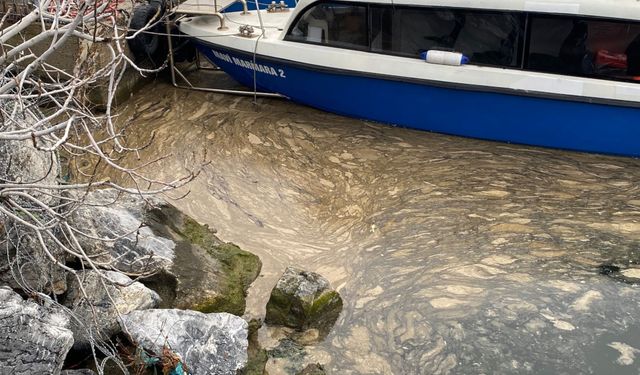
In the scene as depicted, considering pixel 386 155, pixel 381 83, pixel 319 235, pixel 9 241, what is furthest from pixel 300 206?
pixel 9 241

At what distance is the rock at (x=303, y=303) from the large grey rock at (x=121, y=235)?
2.76ft

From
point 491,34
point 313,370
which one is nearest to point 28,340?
point 313,370

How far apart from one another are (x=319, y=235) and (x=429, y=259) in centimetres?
96

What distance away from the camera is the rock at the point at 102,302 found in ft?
13.8

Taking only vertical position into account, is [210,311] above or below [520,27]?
below

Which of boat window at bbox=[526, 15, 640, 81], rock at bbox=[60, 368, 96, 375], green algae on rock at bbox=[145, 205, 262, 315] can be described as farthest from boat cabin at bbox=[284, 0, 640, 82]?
rock at bbox=[60, 368, 96, 375]

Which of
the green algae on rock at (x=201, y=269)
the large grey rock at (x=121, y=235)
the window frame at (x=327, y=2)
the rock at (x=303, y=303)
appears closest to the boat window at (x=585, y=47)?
the window frame at (x=327, y=2)

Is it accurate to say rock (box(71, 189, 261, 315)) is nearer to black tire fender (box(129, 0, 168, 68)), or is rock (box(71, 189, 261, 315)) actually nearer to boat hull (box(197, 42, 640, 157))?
boat hull (box(197, 42, 640, 157))

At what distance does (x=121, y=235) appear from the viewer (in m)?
4.79

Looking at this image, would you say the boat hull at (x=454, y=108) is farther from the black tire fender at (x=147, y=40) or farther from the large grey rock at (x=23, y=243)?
Answer: the large grey rock at (x=23, y=243)

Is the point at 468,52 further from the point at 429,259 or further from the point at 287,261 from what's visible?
the point at 287,261

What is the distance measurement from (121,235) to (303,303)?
1363mm

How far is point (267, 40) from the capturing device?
24.6ft

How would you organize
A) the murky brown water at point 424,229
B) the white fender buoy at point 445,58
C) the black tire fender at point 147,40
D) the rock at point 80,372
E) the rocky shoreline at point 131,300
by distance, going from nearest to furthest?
the rocky shoreline at point 131,300 < the rock at point 80,372 < the murky brown water at point 424,229 < the white fender buoy at point 445,58 < the black tire fender at point 147,40
